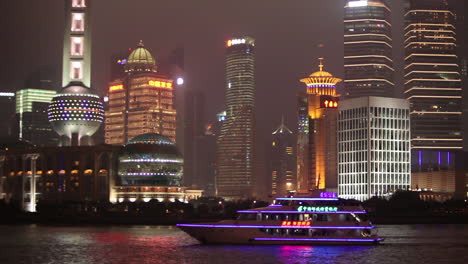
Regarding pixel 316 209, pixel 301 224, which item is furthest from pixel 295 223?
pixel 316 209

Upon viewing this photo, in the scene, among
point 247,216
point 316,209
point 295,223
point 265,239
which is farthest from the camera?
point 247,216

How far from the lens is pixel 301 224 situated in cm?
12356


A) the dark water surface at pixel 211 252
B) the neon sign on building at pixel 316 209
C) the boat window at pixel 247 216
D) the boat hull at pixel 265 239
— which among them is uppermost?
the neon sign on building at pixel 316 209

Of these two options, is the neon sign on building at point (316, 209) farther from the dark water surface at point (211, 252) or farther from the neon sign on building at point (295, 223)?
the dark water surface at point (211, 252)

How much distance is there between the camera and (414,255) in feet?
404

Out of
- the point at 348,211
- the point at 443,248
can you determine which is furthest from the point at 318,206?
the point at 443,248

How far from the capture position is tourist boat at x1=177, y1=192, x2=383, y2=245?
406ft

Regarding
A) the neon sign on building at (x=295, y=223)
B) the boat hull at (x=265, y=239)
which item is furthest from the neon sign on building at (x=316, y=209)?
the boat hull at (x=265, y=239)

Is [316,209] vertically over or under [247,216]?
over

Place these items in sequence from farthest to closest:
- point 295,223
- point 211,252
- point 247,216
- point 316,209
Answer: point 247,216 → point 295,223 → point 316,209 → point 211,252

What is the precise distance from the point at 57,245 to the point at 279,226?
41413 mm

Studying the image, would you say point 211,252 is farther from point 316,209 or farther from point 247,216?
point 316,209

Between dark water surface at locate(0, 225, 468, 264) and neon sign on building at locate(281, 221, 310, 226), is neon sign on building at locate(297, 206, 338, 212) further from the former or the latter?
dark water surface at locate(0, 225, 468, 264)

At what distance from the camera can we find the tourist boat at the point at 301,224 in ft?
406
